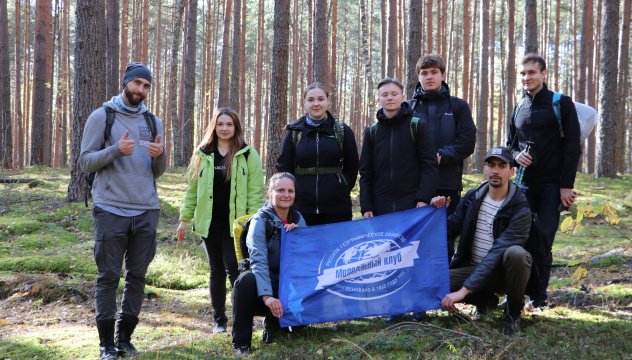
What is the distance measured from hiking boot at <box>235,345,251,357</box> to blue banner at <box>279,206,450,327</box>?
53cm

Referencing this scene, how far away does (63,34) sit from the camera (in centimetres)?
3259

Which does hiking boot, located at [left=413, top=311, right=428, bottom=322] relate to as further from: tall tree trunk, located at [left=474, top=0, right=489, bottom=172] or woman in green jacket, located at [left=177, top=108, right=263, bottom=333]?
tall tree trunk, located at [left=474, top=0, right=489, bottom=172]

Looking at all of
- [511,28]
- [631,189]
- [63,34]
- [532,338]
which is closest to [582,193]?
[631,189]

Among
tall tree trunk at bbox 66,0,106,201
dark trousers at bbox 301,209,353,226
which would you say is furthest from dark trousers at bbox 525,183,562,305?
tall tree trunk at bbox 66,0,106,201

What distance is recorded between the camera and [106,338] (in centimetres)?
405

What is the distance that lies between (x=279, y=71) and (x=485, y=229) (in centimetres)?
741

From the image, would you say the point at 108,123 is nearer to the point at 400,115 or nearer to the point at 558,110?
the point at 400,115

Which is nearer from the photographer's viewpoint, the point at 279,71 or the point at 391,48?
the point at 279,71

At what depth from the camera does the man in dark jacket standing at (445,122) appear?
15.7ft

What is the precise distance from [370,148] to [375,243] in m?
1.00

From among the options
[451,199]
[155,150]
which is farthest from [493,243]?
[155,150]

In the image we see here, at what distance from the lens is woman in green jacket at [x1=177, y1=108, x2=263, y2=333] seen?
4.79m

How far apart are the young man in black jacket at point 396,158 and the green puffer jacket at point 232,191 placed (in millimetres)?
1148

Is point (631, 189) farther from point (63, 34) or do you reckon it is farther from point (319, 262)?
point (63, 34)
